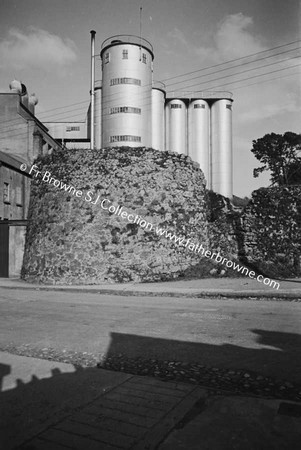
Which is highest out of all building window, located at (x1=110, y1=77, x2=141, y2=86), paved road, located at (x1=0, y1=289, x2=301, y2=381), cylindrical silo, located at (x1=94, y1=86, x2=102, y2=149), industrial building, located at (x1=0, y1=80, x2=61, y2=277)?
building window, located at (x1=110, y1=77, x2=141, y2=86)

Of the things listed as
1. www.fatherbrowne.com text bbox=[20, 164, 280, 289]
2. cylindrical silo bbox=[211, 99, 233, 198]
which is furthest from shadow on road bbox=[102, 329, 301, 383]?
cylindrical silo bbox=[211, 99, 233, 198]

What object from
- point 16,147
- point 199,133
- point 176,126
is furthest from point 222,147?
point 16,147

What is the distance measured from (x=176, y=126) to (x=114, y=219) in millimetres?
35916

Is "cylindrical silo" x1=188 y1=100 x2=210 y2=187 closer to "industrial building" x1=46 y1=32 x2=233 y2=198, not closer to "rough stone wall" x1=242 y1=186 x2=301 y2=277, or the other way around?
"industrial building" x1=46 y1=32 x2=233 y2=198

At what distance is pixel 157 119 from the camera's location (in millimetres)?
46312

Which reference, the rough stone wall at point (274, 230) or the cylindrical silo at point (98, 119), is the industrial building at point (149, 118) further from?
the rough stone wall at point (274, 230)

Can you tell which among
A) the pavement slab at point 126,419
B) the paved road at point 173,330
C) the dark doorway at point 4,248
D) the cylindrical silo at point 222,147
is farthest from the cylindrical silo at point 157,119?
the pavement slab at point 126,419

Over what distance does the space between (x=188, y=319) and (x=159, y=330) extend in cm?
111

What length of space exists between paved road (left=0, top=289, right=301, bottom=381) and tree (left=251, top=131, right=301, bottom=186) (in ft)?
104

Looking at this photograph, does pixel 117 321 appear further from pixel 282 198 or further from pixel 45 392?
pixel 282 198

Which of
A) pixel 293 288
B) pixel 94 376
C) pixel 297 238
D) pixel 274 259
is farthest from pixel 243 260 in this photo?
pixel 94 376

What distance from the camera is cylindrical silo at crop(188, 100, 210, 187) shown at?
47.8m

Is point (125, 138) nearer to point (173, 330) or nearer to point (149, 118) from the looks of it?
point (149, 118)

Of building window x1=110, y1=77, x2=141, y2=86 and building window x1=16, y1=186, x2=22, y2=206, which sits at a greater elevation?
building window x1=110, y1=77, x2=141, y2=86
